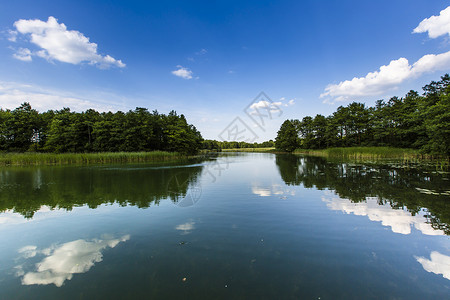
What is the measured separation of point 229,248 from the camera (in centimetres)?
456

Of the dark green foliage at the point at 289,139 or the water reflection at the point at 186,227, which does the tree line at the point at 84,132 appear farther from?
the water reflection at the point at 186,227

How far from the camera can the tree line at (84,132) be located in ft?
144

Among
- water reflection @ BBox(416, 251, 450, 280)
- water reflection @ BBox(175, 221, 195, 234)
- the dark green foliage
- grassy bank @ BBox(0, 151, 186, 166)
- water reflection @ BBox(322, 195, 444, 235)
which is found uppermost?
the dark green foliage

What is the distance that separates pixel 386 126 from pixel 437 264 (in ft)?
183

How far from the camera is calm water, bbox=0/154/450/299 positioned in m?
3.21

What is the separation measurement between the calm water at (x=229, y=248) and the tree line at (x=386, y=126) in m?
23.4

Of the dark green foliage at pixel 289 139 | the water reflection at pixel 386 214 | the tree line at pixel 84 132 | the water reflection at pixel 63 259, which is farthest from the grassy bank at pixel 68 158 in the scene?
the dark green foliage at pixel 289 139

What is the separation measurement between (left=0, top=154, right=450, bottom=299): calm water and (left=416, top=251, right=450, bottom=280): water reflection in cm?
2

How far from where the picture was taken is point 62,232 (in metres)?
5.71

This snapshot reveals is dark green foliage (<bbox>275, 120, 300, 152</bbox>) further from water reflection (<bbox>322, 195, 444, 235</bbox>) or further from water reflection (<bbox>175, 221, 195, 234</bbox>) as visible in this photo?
water reflection (<bbox>175, 221, 195, 234</bbox>)

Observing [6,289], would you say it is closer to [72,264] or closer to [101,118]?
[72,264]

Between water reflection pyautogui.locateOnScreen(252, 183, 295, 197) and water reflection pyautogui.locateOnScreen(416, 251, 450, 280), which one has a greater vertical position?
water reflection pyautogui.locateOnScreen(252, 183, 295, 197)

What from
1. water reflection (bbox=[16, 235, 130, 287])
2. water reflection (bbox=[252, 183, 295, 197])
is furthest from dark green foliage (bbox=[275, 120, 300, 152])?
water reflection (bbox=[16, 235, 130, 287])

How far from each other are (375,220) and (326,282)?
408cm
